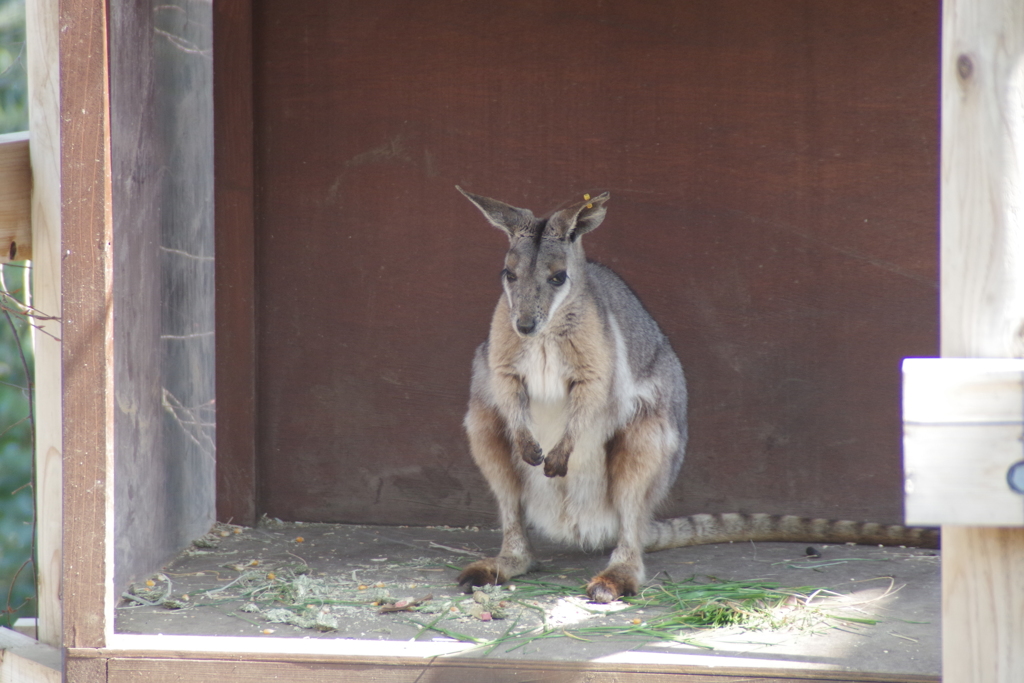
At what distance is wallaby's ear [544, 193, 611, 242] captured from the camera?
11.1 feet

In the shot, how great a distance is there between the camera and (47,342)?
3168 millimetres

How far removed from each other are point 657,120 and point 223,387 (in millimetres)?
2060

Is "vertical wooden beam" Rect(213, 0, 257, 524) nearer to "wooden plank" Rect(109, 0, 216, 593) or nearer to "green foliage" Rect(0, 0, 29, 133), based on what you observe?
"wooden plank" Rect(109, 0, 216, 593)

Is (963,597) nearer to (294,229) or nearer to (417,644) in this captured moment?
(417,644)

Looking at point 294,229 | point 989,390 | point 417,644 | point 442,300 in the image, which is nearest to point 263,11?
point 294,229

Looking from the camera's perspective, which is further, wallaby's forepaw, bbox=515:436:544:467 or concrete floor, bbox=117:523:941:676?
wallaby's forepaw, bbox=515:436:544:467

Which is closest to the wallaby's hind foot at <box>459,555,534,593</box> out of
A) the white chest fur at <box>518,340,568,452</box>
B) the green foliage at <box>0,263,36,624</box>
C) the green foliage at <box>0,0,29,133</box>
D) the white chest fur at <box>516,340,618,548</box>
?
the white chest fur at <box>516,340,618,548</box>

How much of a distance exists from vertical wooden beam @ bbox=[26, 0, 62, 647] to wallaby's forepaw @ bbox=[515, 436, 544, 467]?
1460 mm

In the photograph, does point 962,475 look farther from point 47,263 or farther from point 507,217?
point 47,263

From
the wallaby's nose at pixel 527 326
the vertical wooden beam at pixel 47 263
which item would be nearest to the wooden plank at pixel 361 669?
the vertical wooden beam at pixel 47 263

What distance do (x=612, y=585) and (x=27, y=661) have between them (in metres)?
1.81

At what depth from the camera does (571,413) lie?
349 cm

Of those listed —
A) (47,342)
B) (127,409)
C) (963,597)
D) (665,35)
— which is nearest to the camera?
(963,597)

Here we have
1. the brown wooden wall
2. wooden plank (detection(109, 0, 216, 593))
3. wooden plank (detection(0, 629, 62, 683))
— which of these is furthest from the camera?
the brown wooden wall
